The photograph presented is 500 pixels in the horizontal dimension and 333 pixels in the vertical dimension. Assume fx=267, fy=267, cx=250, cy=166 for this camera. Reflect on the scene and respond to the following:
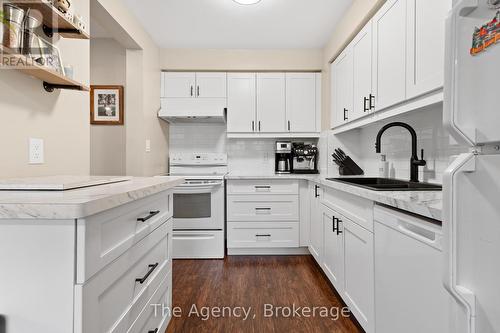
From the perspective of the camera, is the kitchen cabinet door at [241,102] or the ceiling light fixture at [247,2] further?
the kitchen cabinet door at [241,102]

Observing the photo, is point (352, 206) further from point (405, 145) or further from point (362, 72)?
point (362, 72)

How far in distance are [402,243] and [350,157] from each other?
1.84 metres

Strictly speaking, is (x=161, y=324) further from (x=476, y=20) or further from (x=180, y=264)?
(x=476, y=20)

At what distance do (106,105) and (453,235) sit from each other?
322cm

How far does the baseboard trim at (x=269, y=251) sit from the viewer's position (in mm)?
2953

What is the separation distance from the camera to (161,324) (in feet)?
4.59

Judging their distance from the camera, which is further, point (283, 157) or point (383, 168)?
point (283, 157)

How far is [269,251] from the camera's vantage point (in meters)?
2.97

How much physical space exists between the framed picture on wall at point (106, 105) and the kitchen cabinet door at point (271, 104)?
1571mm

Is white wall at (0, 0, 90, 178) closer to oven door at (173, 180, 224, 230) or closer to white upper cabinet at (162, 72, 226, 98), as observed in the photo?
oven door at (173, 180, 224, 230)

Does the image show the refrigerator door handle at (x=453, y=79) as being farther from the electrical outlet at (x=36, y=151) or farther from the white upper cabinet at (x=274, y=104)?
the white upper cabinet at (x=274, y=104)

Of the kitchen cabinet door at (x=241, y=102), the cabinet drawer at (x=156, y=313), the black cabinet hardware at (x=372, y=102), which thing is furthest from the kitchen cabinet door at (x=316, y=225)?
the cabinet drawer at (x=156, y=313)

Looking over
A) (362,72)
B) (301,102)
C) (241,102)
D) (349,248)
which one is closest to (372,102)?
(362,72)

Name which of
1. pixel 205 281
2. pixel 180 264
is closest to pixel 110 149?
pixel 180 264
